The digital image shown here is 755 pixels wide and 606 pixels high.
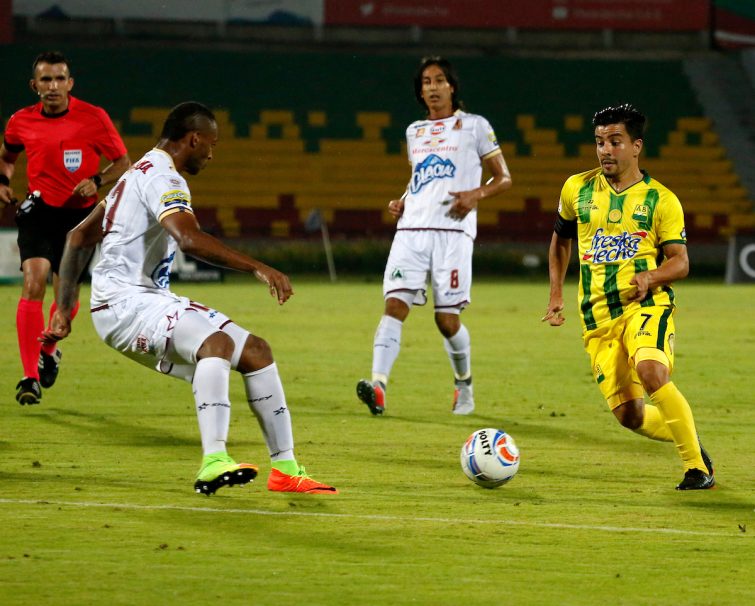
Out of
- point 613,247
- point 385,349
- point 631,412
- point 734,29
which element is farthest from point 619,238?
point 734,29

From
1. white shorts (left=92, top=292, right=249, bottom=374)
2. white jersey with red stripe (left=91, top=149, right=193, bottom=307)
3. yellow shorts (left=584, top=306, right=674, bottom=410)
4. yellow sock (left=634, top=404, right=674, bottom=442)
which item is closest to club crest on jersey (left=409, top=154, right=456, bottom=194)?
yellow shorts (left=584, top=306, right=674, bottom=410)

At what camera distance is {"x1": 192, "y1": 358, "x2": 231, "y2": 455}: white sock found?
5719 millimetres

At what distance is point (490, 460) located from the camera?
6.27 meters

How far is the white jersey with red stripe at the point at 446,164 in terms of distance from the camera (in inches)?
372

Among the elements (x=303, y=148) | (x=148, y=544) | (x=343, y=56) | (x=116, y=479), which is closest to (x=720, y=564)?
(x=148, y=544)

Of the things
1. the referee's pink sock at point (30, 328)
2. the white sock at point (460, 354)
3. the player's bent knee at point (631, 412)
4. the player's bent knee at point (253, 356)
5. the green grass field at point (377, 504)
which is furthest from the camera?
the white sock at point (460, 354)

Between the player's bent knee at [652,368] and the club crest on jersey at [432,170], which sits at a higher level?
the club crest on jersey at [432,170]

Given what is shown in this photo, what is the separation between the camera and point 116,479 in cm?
643

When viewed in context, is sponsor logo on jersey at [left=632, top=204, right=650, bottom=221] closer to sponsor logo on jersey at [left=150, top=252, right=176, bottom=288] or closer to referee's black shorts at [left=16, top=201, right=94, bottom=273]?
sponsor logo on jersey at [left=150, top=252, right=176, bottom=288]

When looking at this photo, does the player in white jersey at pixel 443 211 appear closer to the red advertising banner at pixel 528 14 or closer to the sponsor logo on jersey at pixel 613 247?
the sponsor logo on jersey at pixel 613 247

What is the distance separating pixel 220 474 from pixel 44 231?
437cm

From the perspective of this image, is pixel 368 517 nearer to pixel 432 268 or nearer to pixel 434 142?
pixel 432 268

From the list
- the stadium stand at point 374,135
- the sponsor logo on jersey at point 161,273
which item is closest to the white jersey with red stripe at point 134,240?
the sponsor logo on jersey at point 161,273

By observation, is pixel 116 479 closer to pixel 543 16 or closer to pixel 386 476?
pixel 386 476
